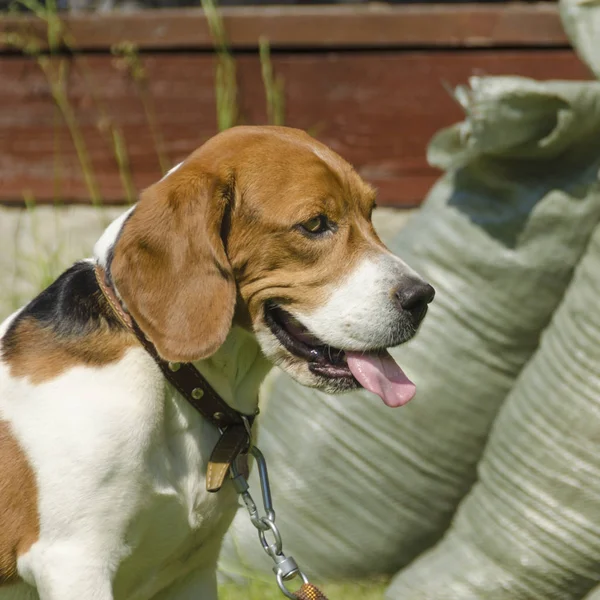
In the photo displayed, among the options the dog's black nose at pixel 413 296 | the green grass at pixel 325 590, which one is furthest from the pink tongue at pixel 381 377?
the green grass at pixel 325 590

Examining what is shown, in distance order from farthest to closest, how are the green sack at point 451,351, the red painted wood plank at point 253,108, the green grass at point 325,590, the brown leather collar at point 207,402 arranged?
the red painted wood plank at point 253,108 < the green grass at point 325,590 < the green sack at point 451,351 < the brown leather collar at point 207,402

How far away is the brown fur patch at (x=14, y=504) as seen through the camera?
282 centimetres

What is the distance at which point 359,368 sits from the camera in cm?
296

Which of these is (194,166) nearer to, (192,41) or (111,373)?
(111,373)

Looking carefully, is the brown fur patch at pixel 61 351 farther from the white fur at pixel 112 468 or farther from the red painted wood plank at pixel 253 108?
the red painted wood plank at pixel 253 108

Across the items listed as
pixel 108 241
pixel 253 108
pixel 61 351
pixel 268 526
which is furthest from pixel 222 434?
pixel 253 108

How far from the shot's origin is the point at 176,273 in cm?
278

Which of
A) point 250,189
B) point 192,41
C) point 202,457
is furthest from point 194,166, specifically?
point 192,41

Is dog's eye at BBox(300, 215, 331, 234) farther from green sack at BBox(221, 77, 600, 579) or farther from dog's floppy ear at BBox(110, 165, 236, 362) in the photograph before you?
green sack at BBox(221, 77, 600, 579)

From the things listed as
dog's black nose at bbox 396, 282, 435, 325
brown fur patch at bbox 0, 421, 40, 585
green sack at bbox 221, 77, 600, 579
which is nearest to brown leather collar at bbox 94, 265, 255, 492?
brown fur patch at bbox 0, 421, 40, 585

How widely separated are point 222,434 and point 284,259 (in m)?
0.51

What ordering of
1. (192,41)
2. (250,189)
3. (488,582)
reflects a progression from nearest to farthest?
(250,189)
(488,582)
(192,41)

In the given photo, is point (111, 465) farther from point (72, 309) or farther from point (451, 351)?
point (451, 351)

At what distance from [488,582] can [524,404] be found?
0.68 meters
